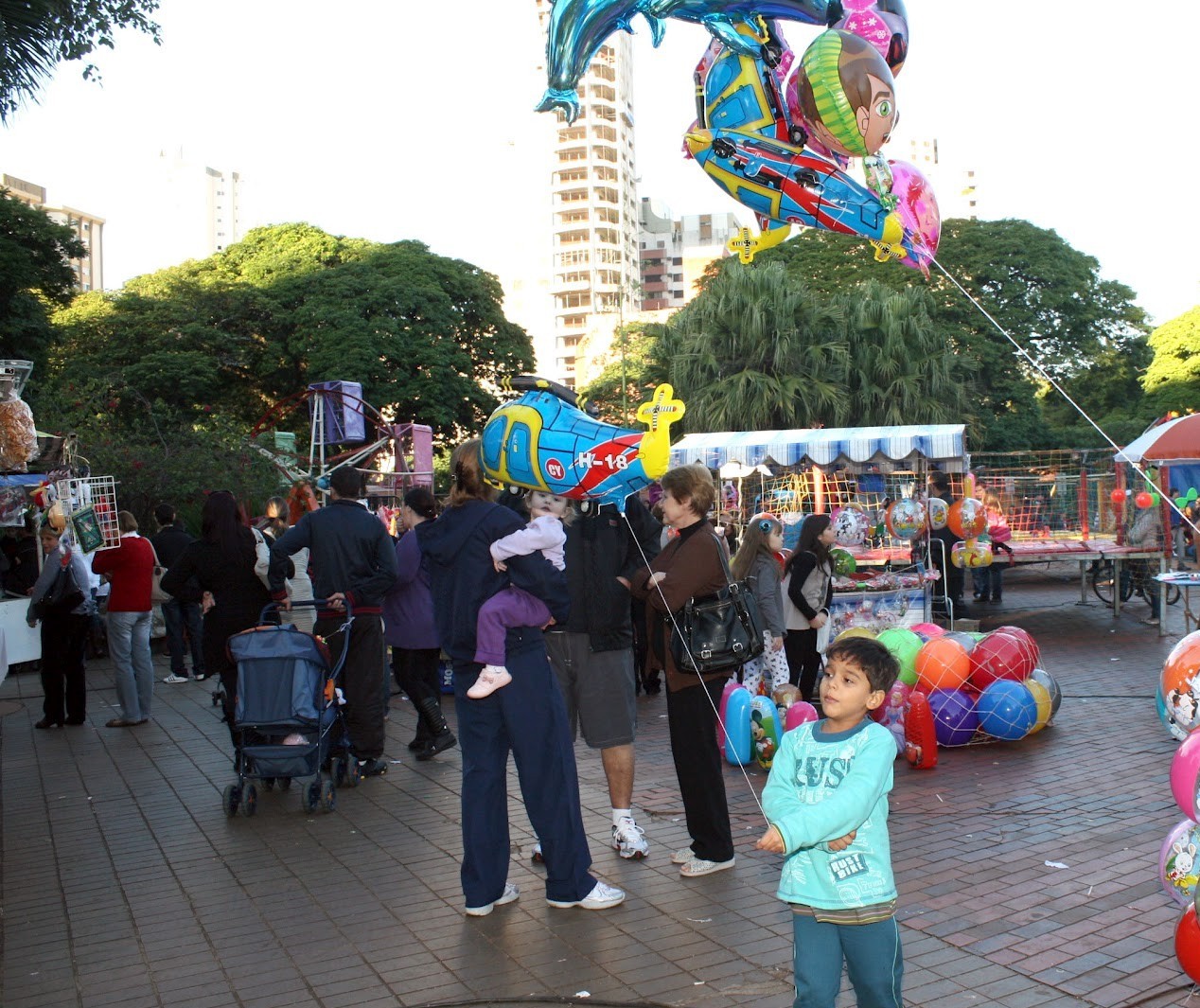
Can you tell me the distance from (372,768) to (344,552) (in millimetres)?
1454

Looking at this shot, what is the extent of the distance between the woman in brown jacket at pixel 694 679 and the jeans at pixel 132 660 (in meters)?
5.80

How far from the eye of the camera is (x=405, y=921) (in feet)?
16.5

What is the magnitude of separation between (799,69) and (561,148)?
313 ft

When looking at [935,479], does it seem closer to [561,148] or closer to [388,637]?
[388,637]

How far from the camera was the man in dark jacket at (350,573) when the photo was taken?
288 inches

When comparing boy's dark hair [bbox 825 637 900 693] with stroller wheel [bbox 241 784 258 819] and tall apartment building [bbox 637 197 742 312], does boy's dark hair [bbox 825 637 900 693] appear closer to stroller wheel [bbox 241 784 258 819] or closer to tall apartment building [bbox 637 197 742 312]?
stroller wheel [bbox 241 784 258 819]

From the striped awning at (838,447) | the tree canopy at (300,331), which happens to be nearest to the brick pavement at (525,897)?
the striped awning at (838,447)

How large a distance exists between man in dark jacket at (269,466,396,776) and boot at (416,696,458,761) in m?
0.64

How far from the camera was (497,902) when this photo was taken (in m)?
5.13

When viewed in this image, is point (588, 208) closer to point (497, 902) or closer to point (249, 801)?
point (249, 801)

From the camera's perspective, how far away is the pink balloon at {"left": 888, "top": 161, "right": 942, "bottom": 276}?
648 cm

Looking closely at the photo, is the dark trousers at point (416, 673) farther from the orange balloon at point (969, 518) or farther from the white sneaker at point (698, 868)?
the orange balloon at point (969, 518)

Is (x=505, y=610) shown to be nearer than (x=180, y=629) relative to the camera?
Yes

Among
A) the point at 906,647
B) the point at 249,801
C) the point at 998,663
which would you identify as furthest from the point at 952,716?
the point at 249,801
